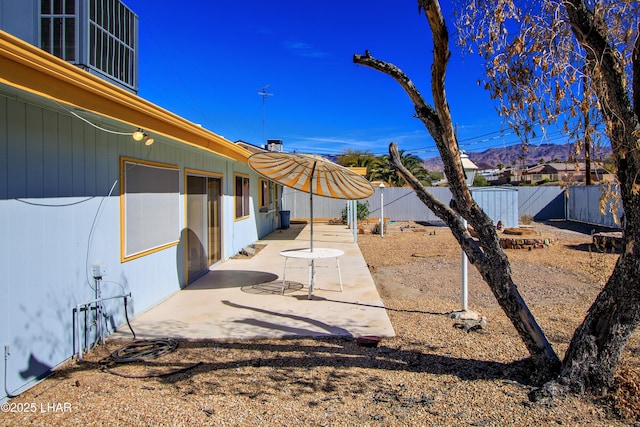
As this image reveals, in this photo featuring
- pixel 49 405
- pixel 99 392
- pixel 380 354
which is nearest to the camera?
pixel 49 405

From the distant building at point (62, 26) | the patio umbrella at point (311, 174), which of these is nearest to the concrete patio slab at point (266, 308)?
the patio umbrella at point (311, 174)

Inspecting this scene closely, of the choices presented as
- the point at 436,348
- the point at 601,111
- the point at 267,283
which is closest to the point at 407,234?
the point at 267,283

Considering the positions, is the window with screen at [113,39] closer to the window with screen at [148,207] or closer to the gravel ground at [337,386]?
the window with screen at [148,207]

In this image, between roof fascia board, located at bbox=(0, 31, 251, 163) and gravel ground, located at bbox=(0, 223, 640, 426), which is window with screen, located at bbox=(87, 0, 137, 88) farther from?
gravel ground, located at bbox=(0, 223, 640, 426)

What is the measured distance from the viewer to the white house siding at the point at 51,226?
10.8ft

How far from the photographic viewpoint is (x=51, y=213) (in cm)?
379

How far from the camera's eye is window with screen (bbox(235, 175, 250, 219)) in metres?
11.0

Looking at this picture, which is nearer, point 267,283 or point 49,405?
point 49,405

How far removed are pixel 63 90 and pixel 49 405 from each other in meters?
2.40

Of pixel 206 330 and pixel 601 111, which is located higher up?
pixel 601 111

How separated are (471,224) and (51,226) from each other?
3688 mm

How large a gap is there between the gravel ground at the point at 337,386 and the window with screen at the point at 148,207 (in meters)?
1.44

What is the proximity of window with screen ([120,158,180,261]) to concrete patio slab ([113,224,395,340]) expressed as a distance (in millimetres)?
911

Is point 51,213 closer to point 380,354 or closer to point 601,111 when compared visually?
point 380,354
